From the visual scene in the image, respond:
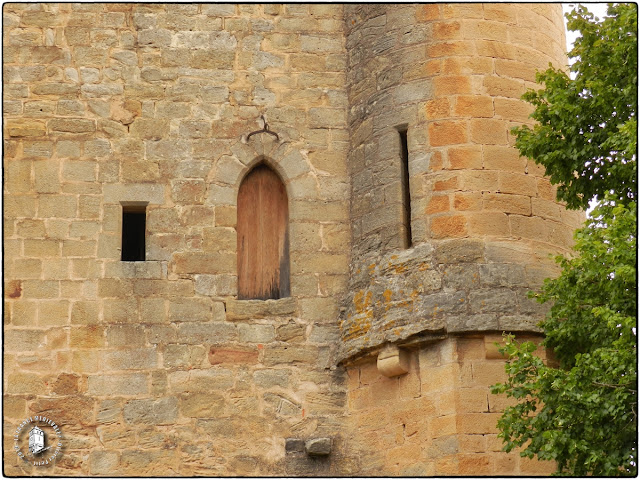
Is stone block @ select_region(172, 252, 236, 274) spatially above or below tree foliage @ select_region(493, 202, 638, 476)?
above

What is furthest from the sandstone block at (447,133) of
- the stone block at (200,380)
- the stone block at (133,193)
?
the stone block at (200,380)

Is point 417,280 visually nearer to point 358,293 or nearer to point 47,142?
point 358,293

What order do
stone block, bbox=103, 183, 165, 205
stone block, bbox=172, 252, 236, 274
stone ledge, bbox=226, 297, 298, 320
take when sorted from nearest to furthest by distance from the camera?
stone ledge, bbox=226, 297, 298, 320, stone block, bbox=172, 252, 236, 274, stone block, bbox=103, 183, 165, 205

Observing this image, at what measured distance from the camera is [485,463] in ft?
40.1

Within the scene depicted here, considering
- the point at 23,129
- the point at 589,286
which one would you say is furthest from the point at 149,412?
the point at 589,286

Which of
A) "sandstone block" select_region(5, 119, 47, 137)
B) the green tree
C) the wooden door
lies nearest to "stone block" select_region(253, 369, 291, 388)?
the wooden door

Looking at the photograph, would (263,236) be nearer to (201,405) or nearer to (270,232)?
(270,232)

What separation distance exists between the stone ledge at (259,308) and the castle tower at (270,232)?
0.02 m

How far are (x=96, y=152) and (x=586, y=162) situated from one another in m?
4.71

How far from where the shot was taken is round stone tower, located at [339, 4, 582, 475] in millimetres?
12555

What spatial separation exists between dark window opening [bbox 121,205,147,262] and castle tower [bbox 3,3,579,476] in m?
0.02

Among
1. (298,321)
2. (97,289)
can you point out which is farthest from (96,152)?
(298,321)

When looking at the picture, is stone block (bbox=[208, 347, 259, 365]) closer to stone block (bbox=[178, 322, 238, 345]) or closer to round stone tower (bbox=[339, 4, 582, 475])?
stone block (bbox=[178, 322, 238, 345])

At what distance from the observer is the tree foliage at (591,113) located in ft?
38.3
